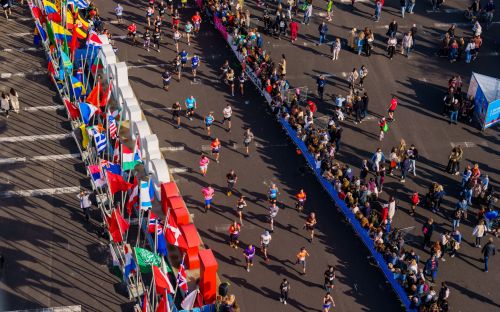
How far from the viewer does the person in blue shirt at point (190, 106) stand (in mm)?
43688

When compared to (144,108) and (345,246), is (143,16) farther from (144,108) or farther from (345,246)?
(345,246)

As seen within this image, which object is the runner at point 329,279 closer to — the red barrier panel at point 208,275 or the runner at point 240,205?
the red barrier panel at point 208,275

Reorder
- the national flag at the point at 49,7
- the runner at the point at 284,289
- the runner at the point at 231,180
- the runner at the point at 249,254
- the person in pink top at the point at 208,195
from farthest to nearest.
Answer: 1. the national flag at the point at 49,7
2. the runner at the point at 231,180
3. the person in pink top at the point at 208,195
4. the runner at the point at 249,254
5. the runner at the point at 284,289

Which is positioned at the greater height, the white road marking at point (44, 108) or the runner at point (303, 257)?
the white road marking at point (44, 108)

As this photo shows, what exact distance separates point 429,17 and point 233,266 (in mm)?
25019

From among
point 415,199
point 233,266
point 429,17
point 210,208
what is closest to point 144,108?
point 210,208

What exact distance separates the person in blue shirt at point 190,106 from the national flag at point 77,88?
17.5 ft

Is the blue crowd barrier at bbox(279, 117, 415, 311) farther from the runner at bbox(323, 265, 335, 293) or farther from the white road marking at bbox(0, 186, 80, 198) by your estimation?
the white road marking at bbox(0, 186, 80, 198)

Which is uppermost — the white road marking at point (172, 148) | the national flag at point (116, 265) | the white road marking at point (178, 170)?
the white road marking at point (172, 148)

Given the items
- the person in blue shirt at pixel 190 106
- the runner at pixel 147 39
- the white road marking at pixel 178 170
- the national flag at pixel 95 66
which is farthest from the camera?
the runner at pixel 147 39

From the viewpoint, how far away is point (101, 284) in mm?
34938

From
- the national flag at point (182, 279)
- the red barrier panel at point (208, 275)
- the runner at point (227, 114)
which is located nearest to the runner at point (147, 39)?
the runner at point (227, 114)

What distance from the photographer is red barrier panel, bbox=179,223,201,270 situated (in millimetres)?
34750

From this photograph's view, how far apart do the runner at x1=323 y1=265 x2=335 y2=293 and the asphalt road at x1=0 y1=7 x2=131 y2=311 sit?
8.13 metres
